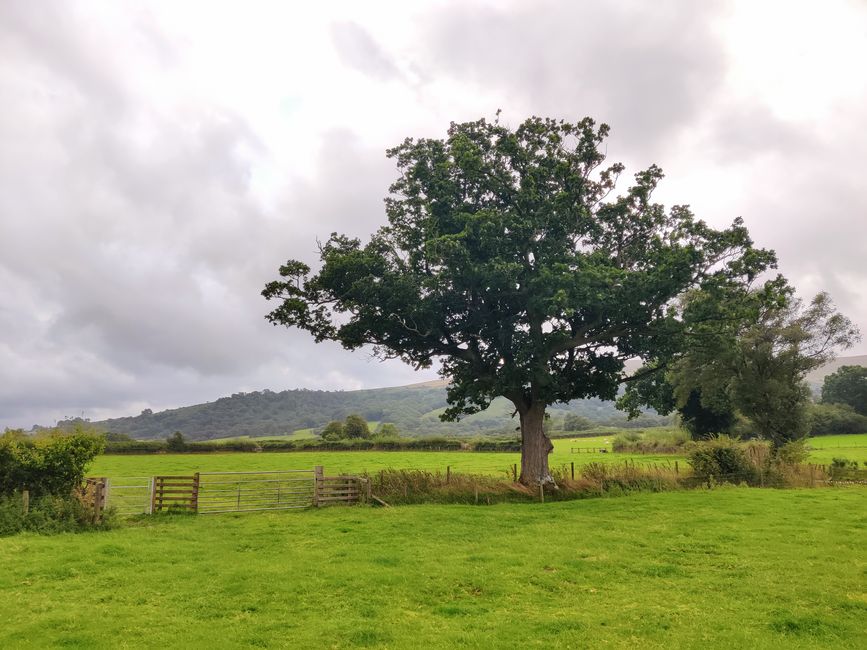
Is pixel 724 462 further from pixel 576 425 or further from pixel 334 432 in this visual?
pixel 576 425

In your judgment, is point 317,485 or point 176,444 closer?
point 317,485

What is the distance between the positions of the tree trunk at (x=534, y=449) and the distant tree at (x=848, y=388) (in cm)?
10142

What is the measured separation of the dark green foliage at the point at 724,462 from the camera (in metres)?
31.4

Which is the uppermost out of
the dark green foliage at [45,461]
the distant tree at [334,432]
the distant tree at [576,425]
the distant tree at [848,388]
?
the distant tree at [848,388]

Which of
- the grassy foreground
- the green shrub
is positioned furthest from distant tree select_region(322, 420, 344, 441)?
the grassy foreground

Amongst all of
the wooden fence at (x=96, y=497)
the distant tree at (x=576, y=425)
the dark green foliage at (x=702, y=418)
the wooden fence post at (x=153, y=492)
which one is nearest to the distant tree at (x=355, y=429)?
the dark green foliage at (x=702, y=418)

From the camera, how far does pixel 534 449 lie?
29406 mm

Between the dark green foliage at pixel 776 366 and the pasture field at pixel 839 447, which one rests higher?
the dark green foliage at pixel 776 366

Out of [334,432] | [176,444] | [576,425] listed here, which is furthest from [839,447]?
[576,425]

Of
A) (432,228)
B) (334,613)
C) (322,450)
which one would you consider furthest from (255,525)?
(322,450)

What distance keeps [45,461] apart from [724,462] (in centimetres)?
3444

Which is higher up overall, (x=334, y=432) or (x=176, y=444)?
(x=334, y=432)

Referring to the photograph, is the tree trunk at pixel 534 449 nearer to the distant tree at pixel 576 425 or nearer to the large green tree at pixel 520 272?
the large green tree at pixel 520 272

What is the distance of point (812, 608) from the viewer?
35.9 ft
